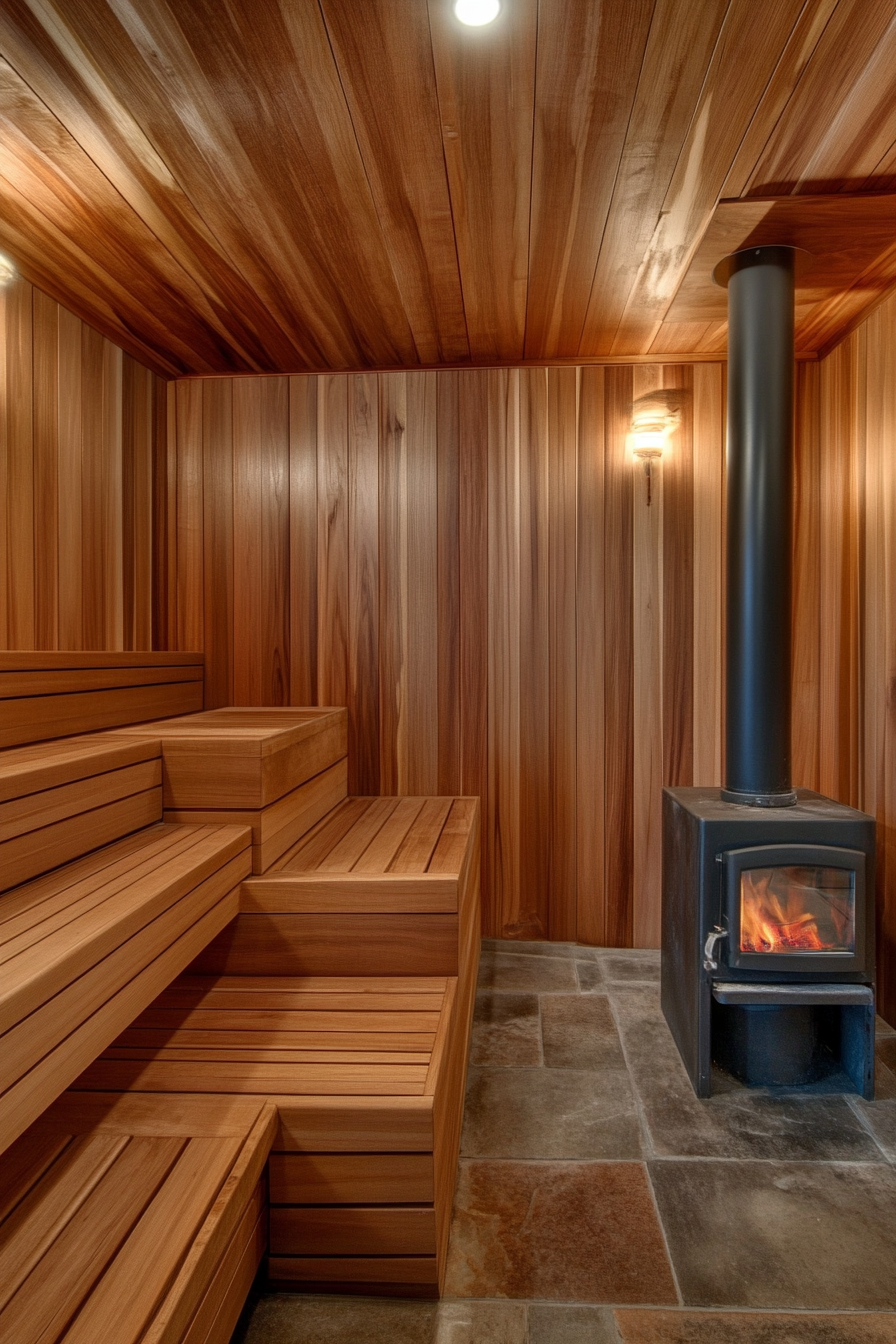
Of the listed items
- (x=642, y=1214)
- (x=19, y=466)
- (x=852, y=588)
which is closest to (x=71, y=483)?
(x=19, y=466)

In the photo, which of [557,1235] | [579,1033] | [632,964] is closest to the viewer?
[557,1235]

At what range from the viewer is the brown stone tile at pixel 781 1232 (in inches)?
55.9

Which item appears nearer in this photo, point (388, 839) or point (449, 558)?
point (388, 839)

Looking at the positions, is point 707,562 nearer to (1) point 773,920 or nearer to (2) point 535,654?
(2) point 535,654

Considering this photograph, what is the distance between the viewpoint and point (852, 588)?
2713 mm

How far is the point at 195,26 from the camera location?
1433 mm

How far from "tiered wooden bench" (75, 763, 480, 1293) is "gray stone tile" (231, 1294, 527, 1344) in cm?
3

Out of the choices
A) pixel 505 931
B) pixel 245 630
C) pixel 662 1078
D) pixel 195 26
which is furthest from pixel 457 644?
pixel 195 26

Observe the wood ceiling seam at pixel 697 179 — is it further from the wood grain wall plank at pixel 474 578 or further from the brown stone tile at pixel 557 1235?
the brown stone tile at pixel 557 1235

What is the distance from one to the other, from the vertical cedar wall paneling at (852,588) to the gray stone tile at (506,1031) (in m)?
1.20

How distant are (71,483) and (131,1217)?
222 cm

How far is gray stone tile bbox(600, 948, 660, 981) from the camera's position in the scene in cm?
280

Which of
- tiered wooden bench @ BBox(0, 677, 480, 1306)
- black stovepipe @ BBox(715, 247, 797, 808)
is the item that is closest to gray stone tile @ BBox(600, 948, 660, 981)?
tiered wooden bench @ BBox(0, 677, 480, 1306)

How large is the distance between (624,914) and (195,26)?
122 inches
